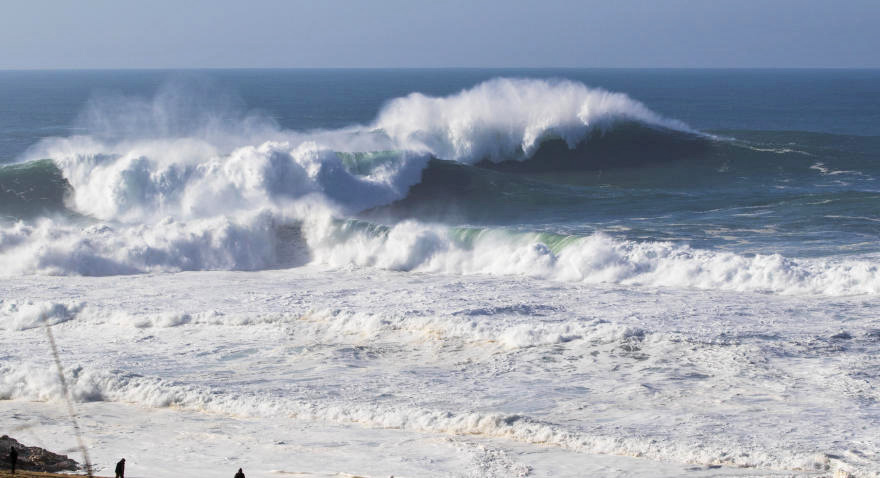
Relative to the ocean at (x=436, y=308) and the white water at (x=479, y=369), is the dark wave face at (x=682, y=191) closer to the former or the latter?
the ocean at (x=436, y=308)

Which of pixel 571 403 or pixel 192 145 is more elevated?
pixel 192 145

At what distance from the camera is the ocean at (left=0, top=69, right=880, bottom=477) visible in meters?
10.3

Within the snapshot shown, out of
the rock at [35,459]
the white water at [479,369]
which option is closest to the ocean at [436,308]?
the white water at [479,369]

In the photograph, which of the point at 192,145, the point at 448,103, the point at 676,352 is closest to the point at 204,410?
the point at 676,352

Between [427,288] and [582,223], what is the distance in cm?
642

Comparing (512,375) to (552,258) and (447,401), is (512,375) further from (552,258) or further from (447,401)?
(552,258)

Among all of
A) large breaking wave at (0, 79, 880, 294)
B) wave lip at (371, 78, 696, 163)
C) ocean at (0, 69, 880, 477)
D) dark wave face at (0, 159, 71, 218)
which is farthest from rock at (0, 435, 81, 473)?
wave lip at (371, 78, 696, 163)

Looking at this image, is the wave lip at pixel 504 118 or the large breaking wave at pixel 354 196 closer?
the large breaking wave at pixel 354 196

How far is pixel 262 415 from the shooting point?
11328mm

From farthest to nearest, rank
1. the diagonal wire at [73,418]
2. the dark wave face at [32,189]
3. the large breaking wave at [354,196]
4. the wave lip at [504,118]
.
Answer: the wave lip at [504,118] → the dark wave face at [32,189] → the large breaking wave at [354,196] → the diagonal wire at [73,418]

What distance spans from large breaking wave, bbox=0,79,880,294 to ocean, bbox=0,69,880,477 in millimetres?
88

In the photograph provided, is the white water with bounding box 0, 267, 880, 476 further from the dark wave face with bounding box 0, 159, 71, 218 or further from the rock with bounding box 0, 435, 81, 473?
the dark wave face with bounding box 0, 159, 71, 218

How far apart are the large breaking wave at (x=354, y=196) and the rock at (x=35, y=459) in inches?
400

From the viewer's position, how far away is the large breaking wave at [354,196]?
18078mm
